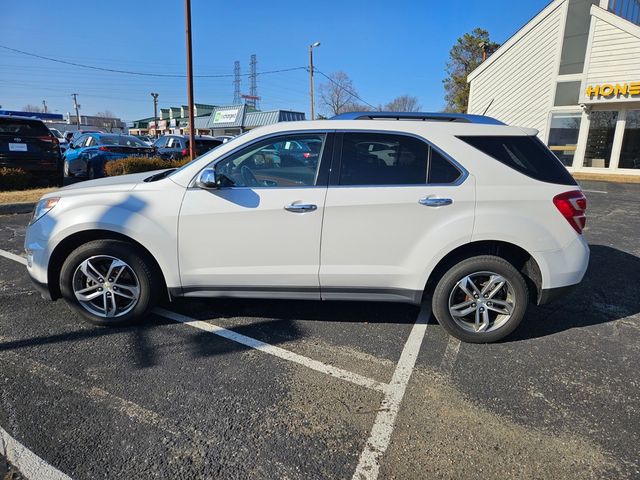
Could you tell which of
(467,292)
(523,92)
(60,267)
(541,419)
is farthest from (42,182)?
(523,92)

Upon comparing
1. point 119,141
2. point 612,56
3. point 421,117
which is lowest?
point 119,141

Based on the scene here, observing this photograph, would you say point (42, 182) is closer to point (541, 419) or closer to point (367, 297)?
point (367, 297)

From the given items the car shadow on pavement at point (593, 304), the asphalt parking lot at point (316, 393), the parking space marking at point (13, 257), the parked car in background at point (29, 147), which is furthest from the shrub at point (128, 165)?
the car shadow on pavement at point (593, 304)

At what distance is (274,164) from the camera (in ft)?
11.3

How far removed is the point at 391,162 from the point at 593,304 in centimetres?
278

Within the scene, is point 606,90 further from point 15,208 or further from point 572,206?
point 15,208

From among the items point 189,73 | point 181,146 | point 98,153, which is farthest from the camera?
point 181,146

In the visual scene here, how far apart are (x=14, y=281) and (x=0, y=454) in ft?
10.0

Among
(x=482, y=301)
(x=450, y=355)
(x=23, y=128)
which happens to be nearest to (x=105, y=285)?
(x=450, y=355)

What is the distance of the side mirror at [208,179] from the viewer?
10.4 feet

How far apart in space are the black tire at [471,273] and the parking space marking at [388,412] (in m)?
0.31

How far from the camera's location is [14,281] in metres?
4.61

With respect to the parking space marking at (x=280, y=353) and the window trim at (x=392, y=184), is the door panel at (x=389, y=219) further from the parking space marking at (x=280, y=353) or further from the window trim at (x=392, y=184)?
the parking space marking at (x=280, y=353)

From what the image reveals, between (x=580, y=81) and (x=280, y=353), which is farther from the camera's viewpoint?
(x=580, y=81)
